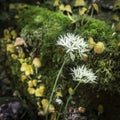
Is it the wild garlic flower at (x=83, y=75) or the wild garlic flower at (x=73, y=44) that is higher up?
the wild garlic flower at (x=73, y=44)

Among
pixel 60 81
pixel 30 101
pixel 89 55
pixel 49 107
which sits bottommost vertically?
pixel 30 101

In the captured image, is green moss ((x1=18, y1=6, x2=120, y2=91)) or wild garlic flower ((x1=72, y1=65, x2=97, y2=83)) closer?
wild garlic flower ((x1=72, y1=65, x2=97, y2=83))

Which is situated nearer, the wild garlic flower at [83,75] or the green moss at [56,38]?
the wild garlic flower at [83,75]

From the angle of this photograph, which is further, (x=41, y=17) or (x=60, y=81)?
(x=41, y=17)

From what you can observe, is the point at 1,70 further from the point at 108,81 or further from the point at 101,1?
the point at 108,81

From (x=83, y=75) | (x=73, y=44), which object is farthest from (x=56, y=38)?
(x=83, y=75)

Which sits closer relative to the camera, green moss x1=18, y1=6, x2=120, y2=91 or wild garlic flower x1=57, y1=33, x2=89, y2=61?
wild garlic flower x1=57, y1=33, x2=89, y2=61

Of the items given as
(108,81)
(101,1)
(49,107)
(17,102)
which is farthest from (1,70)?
(108,81)

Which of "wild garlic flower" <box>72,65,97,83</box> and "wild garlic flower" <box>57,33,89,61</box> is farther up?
"wild garlic flower" <box>57,33,89,61</box>

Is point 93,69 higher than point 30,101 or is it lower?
higher

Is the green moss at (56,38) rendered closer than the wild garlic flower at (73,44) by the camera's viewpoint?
No

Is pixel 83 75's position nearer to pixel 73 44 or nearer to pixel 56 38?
pixel 73 44
